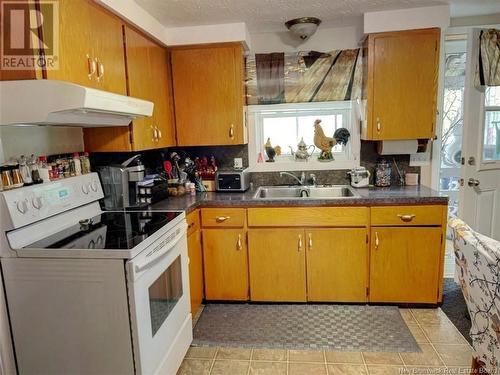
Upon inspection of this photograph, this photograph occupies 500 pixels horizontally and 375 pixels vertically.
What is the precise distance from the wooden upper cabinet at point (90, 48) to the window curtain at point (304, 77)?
1.22m

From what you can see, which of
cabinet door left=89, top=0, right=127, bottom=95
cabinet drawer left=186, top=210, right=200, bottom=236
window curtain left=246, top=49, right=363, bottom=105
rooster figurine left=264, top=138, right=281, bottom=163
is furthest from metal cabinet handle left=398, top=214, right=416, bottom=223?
cabinet door left=89, top=0, right=127, bottom=95

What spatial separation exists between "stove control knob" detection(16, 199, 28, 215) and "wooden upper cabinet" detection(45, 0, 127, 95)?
22.4 inches

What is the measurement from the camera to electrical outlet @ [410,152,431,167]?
9.57 feet

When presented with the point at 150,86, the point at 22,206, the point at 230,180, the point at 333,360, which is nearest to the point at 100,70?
the point at 150,86

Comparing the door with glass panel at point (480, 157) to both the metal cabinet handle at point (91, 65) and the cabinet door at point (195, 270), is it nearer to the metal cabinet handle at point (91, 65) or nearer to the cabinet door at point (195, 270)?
the cabinet door at point (195, 270)

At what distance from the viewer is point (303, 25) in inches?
104

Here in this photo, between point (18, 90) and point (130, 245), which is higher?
point (18, 90)

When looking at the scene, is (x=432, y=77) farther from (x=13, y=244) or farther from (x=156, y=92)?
(x=13, y=244)

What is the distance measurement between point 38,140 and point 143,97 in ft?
2.35

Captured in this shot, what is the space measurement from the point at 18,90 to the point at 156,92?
121 cm

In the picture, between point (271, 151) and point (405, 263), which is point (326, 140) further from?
point (405, 263)

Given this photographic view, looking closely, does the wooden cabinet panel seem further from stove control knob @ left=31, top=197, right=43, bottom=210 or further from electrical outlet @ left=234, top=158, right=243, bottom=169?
electrical outlet @ left=234, top=158, right=243, bottom=169

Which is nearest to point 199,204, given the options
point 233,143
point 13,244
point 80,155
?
point 233,143

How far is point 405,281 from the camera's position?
8.32ft
